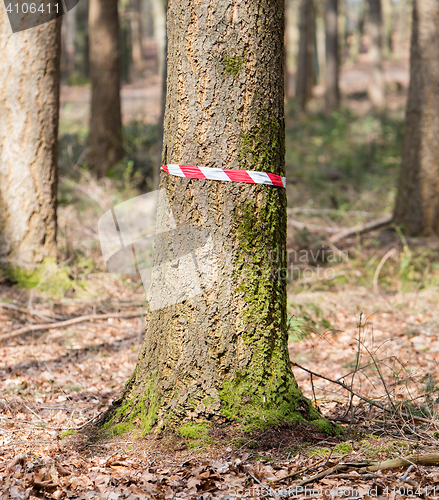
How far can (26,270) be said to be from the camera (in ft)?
18.9

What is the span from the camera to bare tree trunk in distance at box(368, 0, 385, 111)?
17.6 m

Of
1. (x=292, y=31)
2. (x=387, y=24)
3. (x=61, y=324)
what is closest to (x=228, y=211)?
(x=61, y=324)

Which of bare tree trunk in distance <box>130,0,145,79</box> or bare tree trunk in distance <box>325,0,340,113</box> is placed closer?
bare tree trunk in distance <box>325,0,340,113</box>

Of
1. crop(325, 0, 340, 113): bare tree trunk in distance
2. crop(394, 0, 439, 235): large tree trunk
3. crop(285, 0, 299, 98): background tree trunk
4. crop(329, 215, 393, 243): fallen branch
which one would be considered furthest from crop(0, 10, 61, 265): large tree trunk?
crop(285, 0, 299, 98): background tree trunk

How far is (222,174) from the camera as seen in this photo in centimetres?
249

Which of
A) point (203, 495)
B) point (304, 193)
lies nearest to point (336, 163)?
point (304, 193)

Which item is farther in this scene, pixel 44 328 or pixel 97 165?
pixel 97 165

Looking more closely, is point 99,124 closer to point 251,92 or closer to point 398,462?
point 251,92

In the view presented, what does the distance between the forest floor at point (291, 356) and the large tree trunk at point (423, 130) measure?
0.54m

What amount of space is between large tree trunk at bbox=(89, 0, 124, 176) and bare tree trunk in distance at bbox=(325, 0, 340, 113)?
10.3 m

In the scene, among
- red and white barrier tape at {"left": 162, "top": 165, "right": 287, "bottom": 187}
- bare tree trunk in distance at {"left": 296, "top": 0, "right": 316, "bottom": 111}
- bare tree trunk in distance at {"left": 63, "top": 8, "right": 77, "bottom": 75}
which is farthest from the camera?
bare tree trunk in distance at {"left": 63, "top": 8, "right": 77, "bottom": 75}

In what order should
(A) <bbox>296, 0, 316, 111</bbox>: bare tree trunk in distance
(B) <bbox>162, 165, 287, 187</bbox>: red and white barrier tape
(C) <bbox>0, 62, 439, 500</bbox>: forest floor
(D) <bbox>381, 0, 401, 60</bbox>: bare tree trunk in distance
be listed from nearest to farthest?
1. (C) <bbox>0, 62, 439, 500</bbox>: forest floor
2. (B) <bbox>162, 165, 287, 187</bbox>: red and white barrier tape
3. (A) <bbox>296, 0, 316, 111</bbox>: bare tree trunk in distance
4. (D) <bbox>381, 0, 401, 60</bbox>: bare tree trunk in distance

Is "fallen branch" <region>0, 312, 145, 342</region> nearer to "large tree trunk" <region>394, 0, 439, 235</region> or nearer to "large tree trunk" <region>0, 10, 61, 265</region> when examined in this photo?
"large tree trunk" <region>0, 10, 61, 265</region>

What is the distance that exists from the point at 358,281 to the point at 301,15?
1534 centimetres
